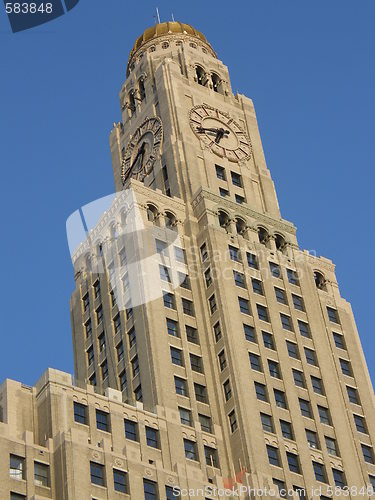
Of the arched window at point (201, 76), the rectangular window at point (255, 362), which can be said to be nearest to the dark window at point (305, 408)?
the rectangular window at point (255, 362)

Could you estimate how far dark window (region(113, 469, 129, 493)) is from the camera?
10319cm

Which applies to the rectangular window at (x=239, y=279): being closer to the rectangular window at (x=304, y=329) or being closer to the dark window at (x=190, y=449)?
the rectangular window at (x=304, y=329)

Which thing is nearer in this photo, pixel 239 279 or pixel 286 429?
pixel 286 429

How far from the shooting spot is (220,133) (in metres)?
151

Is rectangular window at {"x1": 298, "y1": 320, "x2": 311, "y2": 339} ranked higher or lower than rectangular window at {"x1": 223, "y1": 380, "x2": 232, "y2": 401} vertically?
higher

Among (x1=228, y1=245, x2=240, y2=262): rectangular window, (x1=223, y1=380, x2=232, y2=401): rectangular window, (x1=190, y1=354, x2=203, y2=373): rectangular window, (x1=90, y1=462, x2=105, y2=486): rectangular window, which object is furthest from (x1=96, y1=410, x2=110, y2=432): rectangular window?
(x1=228, y1=245, x2=240, y2=262): rectangular window

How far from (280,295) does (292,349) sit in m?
7.37

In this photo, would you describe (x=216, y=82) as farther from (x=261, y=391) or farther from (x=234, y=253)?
(x=261, y=391)

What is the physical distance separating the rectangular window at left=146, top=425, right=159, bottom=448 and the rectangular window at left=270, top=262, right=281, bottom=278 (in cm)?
2951

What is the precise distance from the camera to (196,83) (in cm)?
15725

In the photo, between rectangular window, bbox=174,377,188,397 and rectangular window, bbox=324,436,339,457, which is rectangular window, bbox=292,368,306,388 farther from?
rectangular window, bbox=174,377,188,397

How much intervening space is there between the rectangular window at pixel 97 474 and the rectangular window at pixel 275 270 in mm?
38844

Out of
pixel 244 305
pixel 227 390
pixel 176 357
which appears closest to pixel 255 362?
pixel 227 390

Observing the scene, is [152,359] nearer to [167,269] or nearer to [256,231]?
[167,269]
